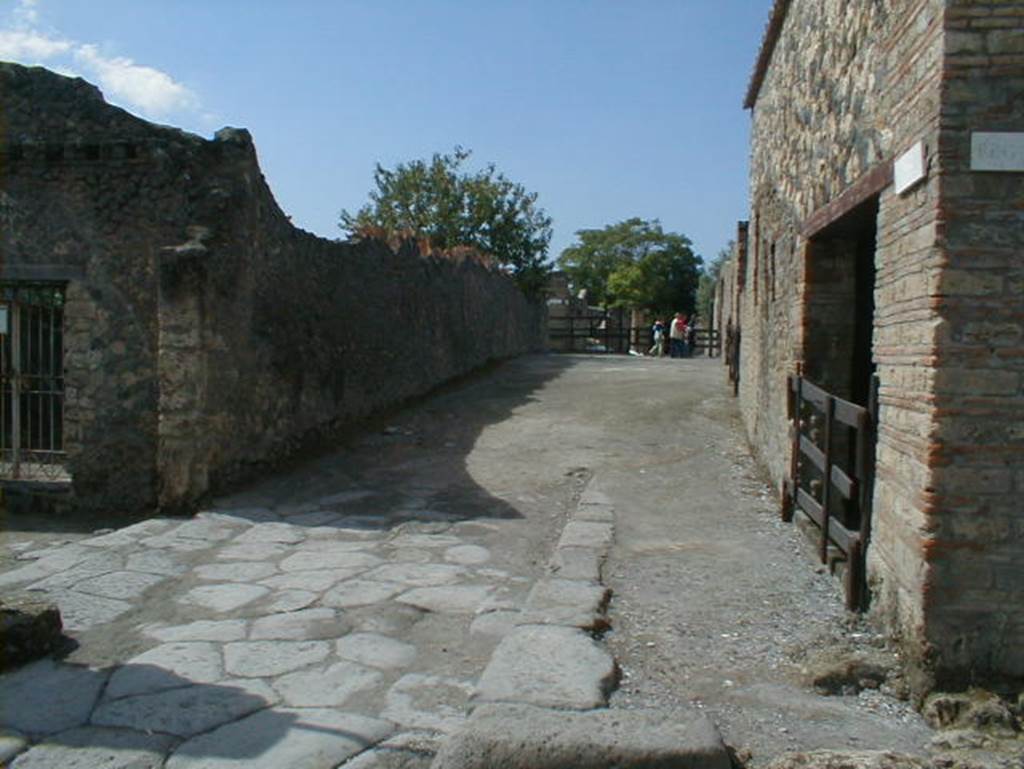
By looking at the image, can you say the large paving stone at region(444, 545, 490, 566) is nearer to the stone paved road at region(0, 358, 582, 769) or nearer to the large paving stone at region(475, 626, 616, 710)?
the stone paved road at region(0, 358, 582, 769)

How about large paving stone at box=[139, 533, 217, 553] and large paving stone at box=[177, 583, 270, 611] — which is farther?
large paving stone at box=[139, 533, 217, 553]

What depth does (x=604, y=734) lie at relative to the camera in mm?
2852

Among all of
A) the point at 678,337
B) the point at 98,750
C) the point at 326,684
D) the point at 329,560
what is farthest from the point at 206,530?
the point at 678,337

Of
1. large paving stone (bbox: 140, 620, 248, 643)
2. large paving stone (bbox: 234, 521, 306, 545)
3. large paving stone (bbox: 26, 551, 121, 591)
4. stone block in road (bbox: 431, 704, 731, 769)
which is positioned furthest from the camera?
large paving stone (bbox: 234, 521, 306, 545)

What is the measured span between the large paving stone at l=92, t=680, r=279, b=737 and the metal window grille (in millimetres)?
4959

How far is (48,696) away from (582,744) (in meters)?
2.12

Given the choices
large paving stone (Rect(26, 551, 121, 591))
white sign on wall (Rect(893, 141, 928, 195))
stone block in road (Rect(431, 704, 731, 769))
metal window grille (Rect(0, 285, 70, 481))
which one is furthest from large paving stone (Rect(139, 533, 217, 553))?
white sign on wall (Rect(893, 141, 928, 195))

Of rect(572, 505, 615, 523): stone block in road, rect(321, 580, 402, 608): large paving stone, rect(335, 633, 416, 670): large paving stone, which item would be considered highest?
rect(572, 505, 615, 523): stone block in road

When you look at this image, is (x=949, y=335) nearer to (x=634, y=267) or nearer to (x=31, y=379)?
(x=31, y=379)

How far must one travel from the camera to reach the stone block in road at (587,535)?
567 centimetres

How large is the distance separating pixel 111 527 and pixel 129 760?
15.4 feet

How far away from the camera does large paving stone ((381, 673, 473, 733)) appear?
324cm

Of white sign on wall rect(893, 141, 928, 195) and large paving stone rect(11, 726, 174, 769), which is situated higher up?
white sign on wall rect(893, 141, 928, 195)

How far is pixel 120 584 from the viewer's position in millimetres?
4906
